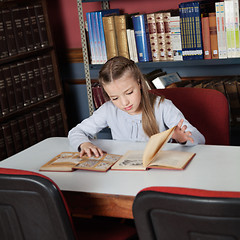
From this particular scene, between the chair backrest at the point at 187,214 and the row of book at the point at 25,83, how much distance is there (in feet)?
7.37

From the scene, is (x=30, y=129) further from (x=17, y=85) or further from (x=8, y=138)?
(x=17, y=85)

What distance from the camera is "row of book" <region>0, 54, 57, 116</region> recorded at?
3111 millimetres

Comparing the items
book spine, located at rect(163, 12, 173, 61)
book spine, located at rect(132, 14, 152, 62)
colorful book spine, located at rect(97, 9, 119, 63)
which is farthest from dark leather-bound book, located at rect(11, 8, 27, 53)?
book spine, located at rect(163, 12, 173, 61)

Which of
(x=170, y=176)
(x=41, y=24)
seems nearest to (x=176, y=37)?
(x=41, y=24)

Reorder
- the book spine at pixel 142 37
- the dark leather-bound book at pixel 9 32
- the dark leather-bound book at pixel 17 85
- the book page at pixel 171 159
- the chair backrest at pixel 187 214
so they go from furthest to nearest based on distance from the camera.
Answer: the dark leather-bound book at pixel 17 85 < the dark leather-bound book at pixel 9 32 < the book spine at pixel 142 37 < the book page at pixel 171 159 < the chair backrest at pixel 187 214

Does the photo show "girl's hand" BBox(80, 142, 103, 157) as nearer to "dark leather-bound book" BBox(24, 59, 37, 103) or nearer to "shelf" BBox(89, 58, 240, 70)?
"shelf" BBox(89, 58, 240, 70)

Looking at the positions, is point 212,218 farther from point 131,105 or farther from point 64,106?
point 64,106

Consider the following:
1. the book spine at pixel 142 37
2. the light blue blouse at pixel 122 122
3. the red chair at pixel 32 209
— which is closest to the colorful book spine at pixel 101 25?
the book spine at pixel 142 37

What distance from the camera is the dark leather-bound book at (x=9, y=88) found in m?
3.11

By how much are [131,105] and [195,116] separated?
319 millimetres

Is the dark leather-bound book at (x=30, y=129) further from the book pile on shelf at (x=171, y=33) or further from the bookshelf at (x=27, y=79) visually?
the book pile on shelf at (x=171, y=33)

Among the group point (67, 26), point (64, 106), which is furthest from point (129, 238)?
point (67, 26)

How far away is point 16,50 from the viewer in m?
3.16

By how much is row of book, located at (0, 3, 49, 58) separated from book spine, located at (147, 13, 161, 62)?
0.92m
